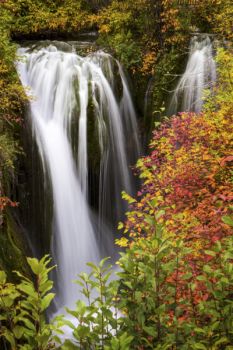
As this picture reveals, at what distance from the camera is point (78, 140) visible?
11.4 metres

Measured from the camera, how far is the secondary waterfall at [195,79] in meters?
11.8

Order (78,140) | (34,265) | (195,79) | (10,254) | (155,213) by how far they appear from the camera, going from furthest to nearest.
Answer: (195,79) < (78,140) < (10,254) < (155,213) < (34,265)

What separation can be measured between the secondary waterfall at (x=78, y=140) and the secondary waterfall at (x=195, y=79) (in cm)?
181

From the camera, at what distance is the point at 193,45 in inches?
511

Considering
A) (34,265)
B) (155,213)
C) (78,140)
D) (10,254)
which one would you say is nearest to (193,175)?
(10,254)

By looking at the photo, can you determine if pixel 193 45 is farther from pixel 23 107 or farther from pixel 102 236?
pixel 102 236

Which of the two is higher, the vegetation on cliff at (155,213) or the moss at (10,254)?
the vegetation on cliff at (155,213)

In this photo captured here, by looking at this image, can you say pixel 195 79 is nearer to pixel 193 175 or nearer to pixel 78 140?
pixel 78 140

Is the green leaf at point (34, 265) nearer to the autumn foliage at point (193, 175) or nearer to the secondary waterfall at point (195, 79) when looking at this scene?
the autumn foliage at point (193, 175)

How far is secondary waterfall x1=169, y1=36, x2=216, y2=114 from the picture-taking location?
463 inches

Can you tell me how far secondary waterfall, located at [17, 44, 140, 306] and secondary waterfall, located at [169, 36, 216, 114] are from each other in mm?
1808

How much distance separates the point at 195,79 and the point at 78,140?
426cm

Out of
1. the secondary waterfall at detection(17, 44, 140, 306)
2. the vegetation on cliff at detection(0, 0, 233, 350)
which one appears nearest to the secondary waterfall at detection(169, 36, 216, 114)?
the vegetation on cliff at detection(0, 0, 233, 350)

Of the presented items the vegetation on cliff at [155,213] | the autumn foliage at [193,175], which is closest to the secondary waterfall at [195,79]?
the vegetation on cliff at [155,213]
